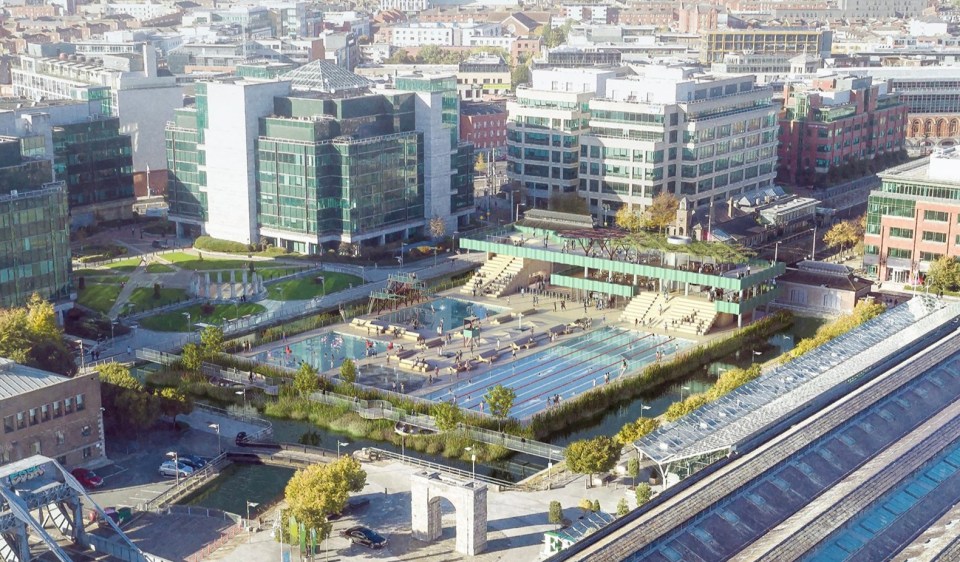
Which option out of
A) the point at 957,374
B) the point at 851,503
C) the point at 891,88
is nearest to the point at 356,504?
the point at 851,503

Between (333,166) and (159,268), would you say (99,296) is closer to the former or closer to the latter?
(159,268)

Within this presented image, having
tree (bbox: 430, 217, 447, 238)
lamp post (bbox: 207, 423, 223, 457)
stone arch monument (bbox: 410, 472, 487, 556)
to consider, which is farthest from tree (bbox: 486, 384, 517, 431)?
tree (bbox: 430, 217, 447, 238)

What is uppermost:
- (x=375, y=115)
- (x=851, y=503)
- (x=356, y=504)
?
(x=375, y=115)

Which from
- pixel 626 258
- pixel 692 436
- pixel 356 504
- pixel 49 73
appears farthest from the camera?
pixel 49 73

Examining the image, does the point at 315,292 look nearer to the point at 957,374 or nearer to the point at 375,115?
the point at 375,115

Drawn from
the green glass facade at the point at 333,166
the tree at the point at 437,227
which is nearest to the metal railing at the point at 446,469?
the green glass facade at the point at 333,166

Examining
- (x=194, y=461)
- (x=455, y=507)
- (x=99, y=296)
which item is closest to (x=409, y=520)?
(x=455, y=507)

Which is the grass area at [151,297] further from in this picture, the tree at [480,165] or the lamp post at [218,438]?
the tree at [480,165]

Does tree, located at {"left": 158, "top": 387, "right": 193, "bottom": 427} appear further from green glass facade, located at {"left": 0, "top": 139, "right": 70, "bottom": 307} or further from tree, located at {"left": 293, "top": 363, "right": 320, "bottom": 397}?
green glass facade, located at {"left": 0, "top": 139, "right": 70, "bottom": 307}
